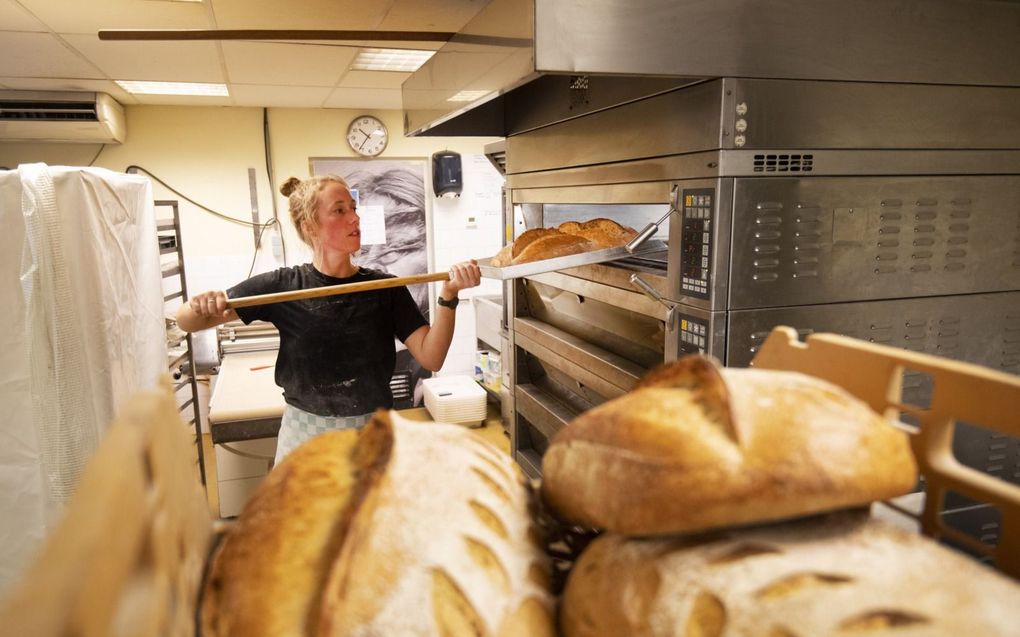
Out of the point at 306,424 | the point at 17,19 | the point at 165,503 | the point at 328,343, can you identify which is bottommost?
the point at 306,424

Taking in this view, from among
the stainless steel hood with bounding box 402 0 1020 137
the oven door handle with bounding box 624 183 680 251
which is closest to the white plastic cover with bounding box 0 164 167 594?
the stainless steel hood with bounding box 402 0 1020 137

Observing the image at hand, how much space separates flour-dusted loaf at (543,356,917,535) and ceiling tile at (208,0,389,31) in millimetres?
2811

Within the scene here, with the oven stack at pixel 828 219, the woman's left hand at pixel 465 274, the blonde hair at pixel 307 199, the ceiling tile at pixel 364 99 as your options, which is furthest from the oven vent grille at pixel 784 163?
the ceiling tile at pixel 364 99

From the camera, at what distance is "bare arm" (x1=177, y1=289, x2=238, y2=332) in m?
2.15

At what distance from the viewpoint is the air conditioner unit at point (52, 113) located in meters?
4.36

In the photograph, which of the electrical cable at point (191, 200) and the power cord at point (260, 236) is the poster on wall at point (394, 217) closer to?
the power cord at point (260, 236)

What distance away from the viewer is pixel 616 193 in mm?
1855

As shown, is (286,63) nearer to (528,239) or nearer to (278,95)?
(278,95)

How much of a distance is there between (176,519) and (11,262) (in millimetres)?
1809

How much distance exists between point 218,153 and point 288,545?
5567 mm

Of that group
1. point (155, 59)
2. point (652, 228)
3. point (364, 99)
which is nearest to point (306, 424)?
point (652, 228)

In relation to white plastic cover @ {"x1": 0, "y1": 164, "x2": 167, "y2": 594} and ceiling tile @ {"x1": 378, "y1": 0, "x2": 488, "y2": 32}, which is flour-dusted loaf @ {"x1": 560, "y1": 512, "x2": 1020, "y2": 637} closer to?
white plastic cover @ {"x1": 0, "y1": 164, "x2": 167, "y2": 594}

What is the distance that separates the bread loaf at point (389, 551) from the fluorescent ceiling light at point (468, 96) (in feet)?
4.25

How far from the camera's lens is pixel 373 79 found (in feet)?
14.3
